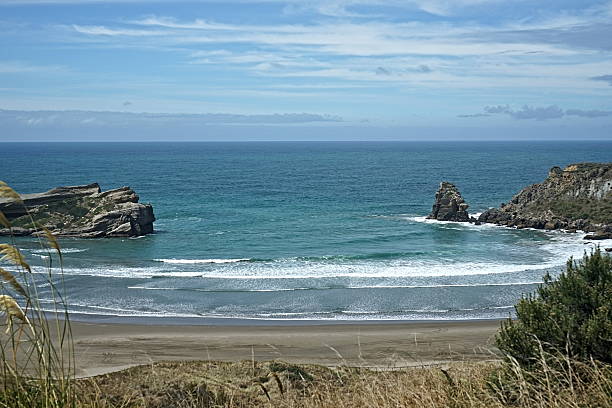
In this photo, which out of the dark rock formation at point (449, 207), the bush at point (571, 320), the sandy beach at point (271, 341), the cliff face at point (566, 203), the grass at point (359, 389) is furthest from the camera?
the dark rock formation at point (449, 207)

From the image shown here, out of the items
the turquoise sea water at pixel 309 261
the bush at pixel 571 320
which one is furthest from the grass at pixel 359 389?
the turquoise sea water at pixel 309 261

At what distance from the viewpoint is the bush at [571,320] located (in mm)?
8969

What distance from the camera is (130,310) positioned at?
2591cm

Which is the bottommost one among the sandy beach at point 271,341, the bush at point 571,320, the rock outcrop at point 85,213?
the sandy beach at point 271,341

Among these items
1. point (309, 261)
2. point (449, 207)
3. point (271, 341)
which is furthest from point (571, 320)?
point (449, 207)

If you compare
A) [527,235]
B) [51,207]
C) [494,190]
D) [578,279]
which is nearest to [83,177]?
[51,207]

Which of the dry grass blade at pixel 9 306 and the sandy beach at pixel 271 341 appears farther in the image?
the sandy beach at pixel 271 341

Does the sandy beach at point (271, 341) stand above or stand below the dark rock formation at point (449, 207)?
below

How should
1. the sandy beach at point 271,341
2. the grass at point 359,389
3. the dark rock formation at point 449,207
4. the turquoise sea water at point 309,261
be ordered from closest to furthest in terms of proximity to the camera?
the grass at point 359,389 < the sandy beach at point 271,341 < the turquoise sea water at point 309,261 < the dark rock formation at point 449,207

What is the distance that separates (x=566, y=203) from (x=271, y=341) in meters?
36.6

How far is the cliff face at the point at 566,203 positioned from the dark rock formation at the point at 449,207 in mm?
1599

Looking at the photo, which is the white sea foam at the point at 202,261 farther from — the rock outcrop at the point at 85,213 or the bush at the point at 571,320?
the bush at the point at 571,320

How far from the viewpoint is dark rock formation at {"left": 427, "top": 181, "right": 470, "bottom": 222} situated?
169 ft

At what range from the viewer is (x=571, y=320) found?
30.9ft
